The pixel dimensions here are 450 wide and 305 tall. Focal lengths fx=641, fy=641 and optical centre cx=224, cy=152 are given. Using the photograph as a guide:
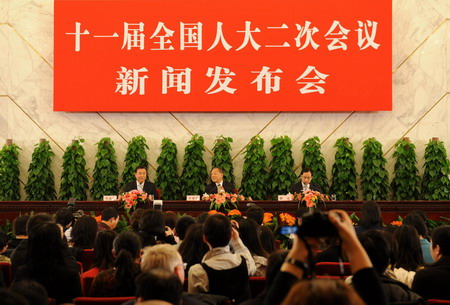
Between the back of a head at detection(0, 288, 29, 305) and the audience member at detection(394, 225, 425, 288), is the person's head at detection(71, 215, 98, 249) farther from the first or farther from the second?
the back of a head at detection(0, 288, 29, 305)

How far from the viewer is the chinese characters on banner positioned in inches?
389

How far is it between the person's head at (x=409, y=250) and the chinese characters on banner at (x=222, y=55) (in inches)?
235

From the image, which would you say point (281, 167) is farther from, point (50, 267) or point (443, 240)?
point (50, 267)

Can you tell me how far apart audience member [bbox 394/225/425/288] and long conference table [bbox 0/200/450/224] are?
12.2 ft

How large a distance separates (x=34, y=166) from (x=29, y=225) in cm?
619

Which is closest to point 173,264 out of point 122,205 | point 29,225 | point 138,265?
point 138,265

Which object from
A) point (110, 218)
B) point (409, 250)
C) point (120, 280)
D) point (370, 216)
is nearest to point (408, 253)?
point (409, 250)

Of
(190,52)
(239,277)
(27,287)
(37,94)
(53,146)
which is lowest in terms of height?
(239,277)

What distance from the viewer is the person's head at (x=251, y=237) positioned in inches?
168

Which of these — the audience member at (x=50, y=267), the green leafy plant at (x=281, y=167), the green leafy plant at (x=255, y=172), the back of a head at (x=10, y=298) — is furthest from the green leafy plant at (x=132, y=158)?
the back of a head at (x=10, y=298)

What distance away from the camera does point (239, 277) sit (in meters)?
3.63

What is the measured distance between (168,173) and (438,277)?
6754mm

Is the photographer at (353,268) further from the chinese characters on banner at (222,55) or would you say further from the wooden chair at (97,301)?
the chinese characters on banner at (222,55)

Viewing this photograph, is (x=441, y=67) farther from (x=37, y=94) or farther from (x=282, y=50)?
(x=37, y=94)
